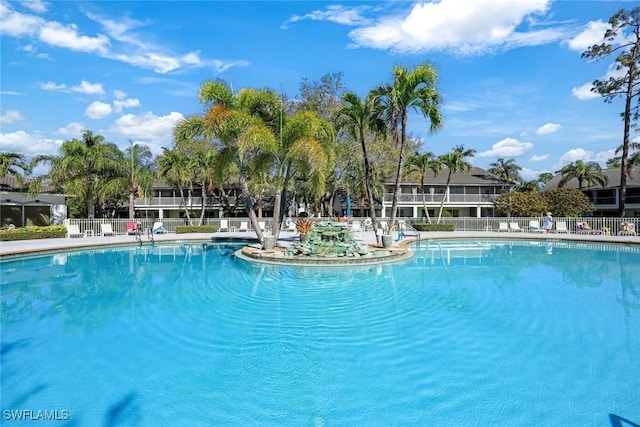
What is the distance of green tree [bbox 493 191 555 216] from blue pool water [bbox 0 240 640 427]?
19282mm

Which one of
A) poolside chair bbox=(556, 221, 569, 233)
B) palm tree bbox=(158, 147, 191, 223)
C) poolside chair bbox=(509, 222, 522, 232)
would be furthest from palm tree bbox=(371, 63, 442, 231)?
palm tree bbox=(158, 147, 191, 223)

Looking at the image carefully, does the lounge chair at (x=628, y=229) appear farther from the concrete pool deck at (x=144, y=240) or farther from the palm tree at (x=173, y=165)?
the palm tree at (x=173, y=165)

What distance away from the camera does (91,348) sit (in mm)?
5906

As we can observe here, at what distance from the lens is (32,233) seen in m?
21.1

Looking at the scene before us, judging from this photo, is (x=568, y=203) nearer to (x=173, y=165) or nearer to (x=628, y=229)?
(x=628, y=229)

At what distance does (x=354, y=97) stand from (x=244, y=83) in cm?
490

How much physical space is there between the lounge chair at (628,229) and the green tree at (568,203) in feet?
14.7

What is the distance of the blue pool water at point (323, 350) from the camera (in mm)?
4141

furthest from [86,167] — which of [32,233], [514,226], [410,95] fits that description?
[514,226]

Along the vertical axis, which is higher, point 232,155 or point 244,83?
point 244,83

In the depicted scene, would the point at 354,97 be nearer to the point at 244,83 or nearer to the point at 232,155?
the point at 244,83

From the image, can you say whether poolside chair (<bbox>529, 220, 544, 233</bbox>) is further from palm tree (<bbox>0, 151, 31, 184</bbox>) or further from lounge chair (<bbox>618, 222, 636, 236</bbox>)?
palm tree (<bbox>0, 151, 31, 184</bbox>)

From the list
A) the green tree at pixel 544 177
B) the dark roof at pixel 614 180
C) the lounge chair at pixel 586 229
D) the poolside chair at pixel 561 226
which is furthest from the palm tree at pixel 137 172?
the green tree at pixel 544 177

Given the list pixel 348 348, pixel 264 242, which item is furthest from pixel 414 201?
pixel 348 348
